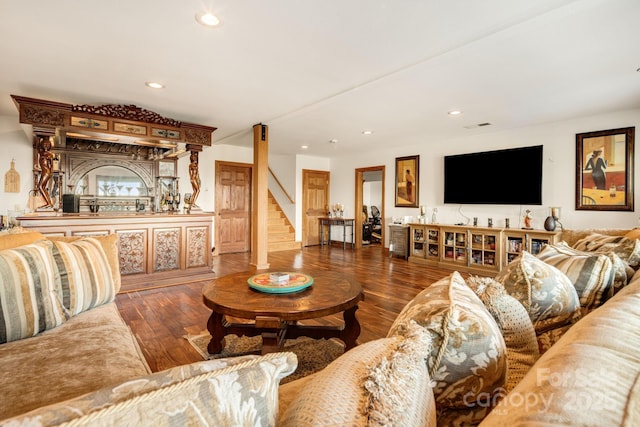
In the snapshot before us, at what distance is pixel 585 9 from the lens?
206 centimetres

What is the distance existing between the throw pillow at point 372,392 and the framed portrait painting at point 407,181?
20.5 ft

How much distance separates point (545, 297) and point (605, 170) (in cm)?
454

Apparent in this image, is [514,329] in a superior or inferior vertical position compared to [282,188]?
inferior

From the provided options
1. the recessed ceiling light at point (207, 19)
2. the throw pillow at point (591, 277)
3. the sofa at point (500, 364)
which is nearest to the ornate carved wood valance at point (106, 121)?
the recessed ceiling light at point (207, 19)

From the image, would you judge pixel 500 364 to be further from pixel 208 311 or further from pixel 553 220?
pixel 553 220

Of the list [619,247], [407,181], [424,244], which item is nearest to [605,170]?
[424,244]

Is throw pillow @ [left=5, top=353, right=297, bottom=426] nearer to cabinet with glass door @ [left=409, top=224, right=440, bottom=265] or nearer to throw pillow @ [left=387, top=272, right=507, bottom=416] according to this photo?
throw pillow @ [left=387, top=272, right=507, bottom=416]

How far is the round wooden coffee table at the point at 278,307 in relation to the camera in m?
1.78

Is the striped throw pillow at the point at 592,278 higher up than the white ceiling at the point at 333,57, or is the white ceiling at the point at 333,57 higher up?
the white ceiling at the point at 333,57

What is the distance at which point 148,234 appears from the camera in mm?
4223

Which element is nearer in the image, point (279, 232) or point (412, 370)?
point (412, 370)

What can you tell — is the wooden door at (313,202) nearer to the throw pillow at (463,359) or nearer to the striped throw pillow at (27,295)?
the striped throw pillow at (27,295)

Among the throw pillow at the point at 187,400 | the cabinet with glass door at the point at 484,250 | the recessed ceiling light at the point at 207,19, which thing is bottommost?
the cabinet with glass door at the point at 484,250

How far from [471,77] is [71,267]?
11.8ft
